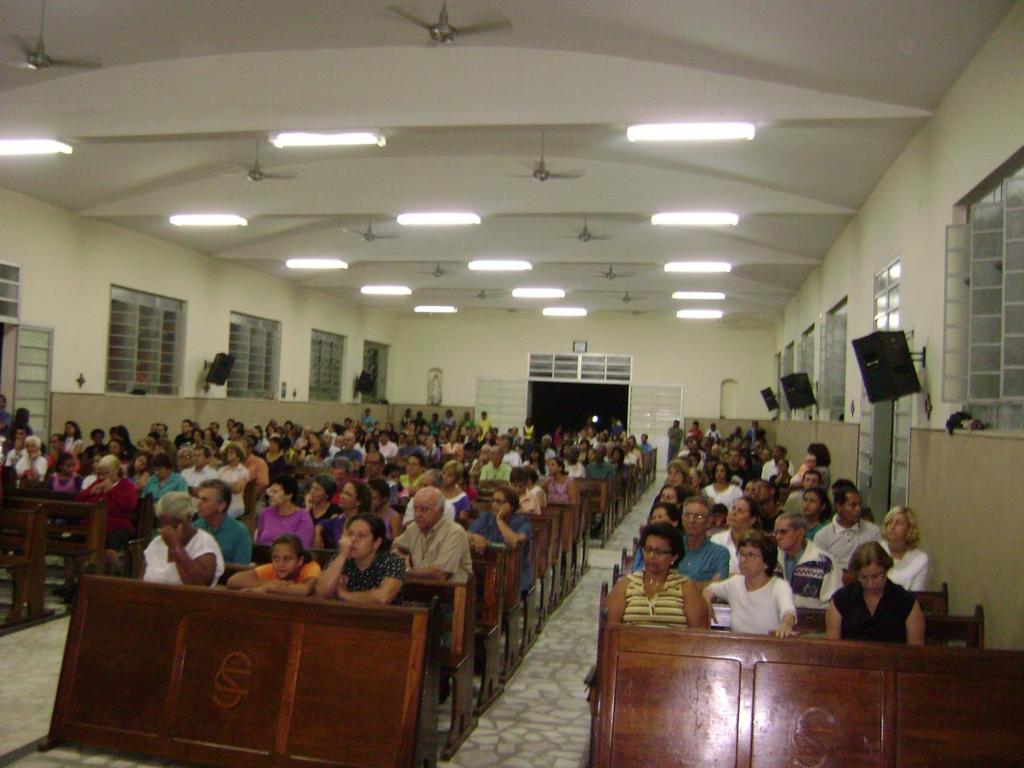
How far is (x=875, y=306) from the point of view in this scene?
10812 mm

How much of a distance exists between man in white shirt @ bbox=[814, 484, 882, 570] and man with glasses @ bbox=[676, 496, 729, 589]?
1.32 m

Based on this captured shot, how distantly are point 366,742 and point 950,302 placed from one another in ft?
18.9

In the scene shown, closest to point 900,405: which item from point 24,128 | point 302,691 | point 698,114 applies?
point 698,114

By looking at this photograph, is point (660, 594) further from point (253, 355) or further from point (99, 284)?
point (253, 355)

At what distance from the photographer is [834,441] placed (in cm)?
1273

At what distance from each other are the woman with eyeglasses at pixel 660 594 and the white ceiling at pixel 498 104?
14.2 ft

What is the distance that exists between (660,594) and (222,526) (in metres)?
2.92

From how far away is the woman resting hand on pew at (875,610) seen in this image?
4.29 metres

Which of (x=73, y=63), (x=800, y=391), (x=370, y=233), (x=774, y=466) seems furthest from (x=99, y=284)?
(x=800, y=391)

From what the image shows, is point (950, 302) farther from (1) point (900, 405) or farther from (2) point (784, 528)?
(2) point (784, 528)

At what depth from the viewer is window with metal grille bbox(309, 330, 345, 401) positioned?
23.7 meters

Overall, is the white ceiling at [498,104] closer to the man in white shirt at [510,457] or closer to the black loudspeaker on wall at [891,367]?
the black loudspeaker on wall at [891,367]

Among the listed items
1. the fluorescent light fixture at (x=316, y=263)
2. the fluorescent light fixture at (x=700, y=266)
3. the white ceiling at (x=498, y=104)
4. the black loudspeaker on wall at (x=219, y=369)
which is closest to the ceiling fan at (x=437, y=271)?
the fluorescent light fixture at (x=316, y=263)

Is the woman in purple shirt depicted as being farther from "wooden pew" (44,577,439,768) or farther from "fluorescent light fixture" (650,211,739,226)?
"fluorescent light fixture" (650,211,739,226)
